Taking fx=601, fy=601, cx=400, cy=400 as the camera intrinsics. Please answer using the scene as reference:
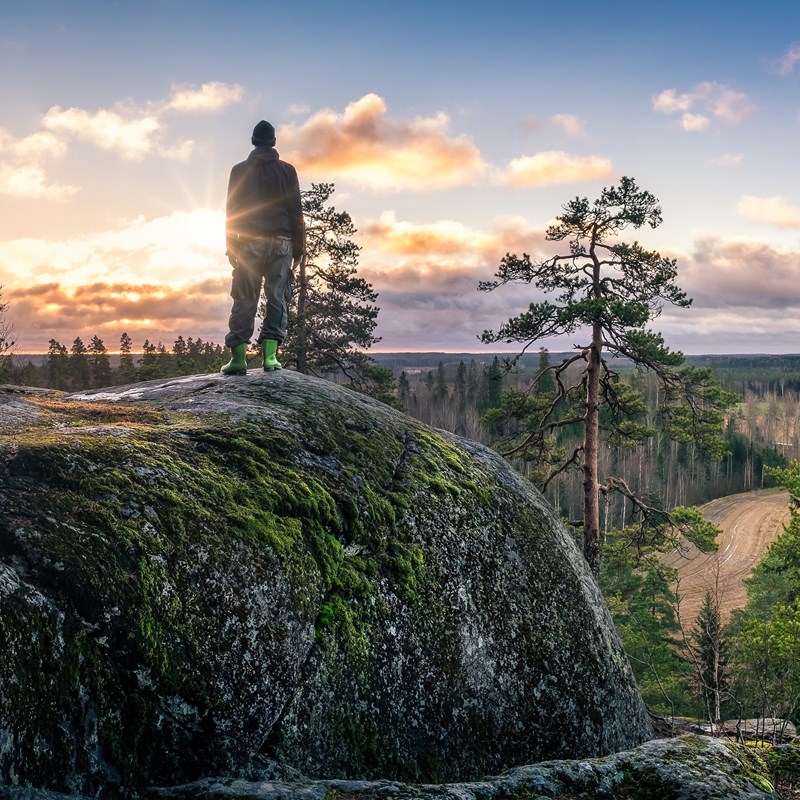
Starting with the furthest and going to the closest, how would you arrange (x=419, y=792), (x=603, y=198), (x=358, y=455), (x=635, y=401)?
1. (x=635, y=401)
2. (x=603, y=198)
3. (x=358, y=455)
4. (x=419, y=792)

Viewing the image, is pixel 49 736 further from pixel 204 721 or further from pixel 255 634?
pixel 255 634

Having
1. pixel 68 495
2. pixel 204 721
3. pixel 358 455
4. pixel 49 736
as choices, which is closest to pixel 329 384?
pixel 358 455

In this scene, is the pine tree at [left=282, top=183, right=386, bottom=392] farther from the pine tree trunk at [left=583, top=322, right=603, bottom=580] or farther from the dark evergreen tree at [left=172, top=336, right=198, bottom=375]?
the dark evergreen tree at [left=172, top=336, right=198, bottom=375]

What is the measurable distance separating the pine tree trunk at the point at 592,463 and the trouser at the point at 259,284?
35.4ft

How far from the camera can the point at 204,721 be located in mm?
2957

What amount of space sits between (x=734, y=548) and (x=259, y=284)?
64808 millimetres

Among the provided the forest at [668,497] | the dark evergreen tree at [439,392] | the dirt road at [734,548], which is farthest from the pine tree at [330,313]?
the dark evergreen tree at [439,392]

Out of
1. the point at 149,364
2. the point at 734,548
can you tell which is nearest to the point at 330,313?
the point at 149,364

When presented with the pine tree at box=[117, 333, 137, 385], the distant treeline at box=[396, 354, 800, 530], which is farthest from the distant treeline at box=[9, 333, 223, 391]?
the distant treeline at box=[396, 354, 800, 530]

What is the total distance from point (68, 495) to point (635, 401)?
1710 centimetres

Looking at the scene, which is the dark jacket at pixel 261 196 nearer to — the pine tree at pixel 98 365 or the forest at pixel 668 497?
the forest at pixel 668 497

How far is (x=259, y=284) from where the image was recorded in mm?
7184

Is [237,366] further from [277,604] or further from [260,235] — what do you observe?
[277,604]

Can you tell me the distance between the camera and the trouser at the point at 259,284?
22.9 ft
